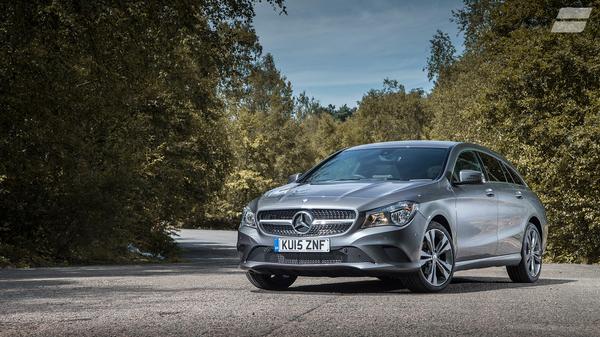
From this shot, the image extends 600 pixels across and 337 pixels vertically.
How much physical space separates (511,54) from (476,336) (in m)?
26.7

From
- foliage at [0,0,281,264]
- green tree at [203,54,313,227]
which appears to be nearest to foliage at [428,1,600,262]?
foliage at [0,0,281,264]

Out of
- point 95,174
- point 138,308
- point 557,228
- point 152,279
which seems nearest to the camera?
point 138,308

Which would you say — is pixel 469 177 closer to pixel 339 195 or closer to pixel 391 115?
pixel 339 195

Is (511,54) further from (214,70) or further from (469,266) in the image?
(469,266)

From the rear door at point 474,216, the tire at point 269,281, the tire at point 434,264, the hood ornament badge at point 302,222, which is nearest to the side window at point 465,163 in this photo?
the rear door at point 474,216

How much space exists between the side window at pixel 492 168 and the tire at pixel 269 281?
298cm

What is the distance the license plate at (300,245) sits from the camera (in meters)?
8.97

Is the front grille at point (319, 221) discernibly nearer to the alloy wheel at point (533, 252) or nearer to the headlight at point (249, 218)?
the headlight at point (249, 218)

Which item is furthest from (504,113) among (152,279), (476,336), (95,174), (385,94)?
(385,94)

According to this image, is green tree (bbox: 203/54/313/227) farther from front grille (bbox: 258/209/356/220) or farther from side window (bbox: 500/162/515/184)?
front grille (bbox: 258/209/356/220)

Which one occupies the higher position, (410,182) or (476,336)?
(410,182)

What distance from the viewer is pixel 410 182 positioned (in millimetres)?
9609

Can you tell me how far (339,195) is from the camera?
9.15 m

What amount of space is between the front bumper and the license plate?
0.18ft
